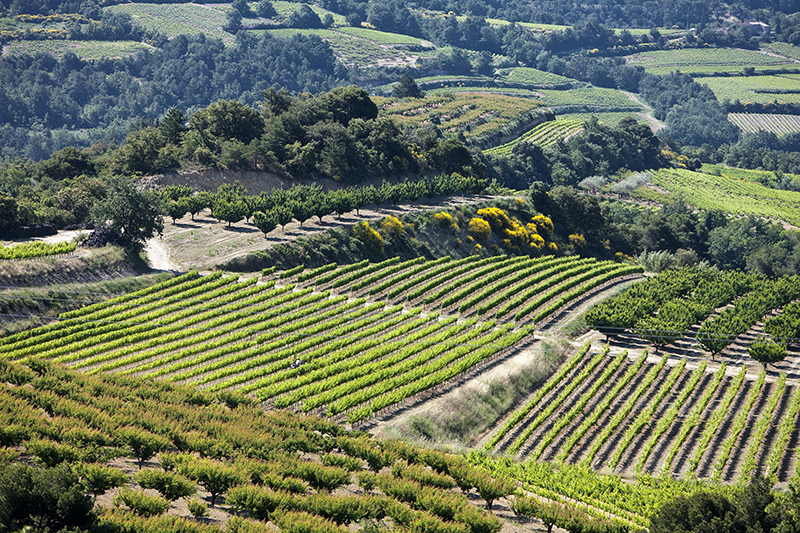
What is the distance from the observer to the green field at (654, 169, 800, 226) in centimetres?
13675

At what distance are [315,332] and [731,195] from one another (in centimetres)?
12731

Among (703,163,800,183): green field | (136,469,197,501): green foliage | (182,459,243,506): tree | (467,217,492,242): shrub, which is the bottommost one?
(703,163,800,183): green field

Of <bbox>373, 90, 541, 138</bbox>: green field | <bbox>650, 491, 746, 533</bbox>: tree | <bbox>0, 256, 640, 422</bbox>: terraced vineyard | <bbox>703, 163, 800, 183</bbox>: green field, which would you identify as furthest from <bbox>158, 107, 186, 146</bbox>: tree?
<bbox>703, 163, 800, 183</bbox>: green field

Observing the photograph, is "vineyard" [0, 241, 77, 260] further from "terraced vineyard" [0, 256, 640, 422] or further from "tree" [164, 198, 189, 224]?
→ "tree" [164, 198, 189, 224]

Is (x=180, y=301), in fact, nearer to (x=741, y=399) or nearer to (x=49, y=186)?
(x=49, y=186)

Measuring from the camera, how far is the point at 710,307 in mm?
64375

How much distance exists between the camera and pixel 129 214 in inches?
2336

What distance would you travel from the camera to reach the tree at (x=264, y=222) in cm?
6656

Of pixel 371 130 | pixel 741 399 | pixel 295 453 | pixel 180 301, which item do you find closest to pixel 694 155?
pixel 371 130

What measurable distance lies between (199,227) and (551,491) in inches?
1853

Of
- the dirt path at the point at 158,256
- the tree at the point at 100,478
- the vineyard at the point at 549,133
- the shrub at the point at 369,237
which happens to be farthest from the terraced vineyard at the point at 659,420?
the vineyard at the point at 549,133

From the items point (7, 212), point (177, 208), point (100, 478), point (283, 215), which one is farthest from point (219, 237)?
point (100, 478)

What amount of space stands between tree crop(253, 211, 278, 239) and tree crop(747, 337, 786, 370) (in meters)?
43.4

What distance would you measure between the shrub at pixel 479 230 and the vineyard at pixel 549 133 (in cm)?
7704
